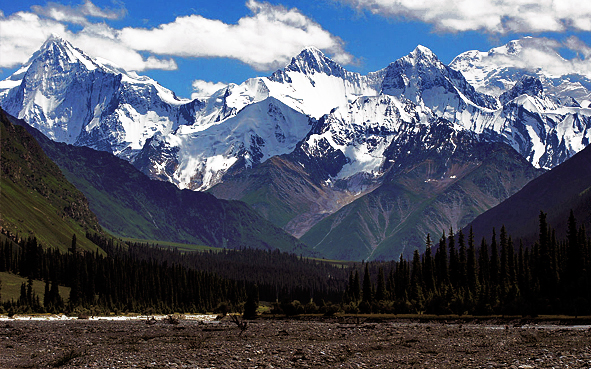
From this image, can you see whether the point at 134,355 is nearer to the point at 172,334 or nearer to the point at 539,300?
the point at 172,334

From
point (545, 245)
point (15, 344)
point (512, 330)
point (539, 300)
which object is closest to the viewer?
point (15, 344)

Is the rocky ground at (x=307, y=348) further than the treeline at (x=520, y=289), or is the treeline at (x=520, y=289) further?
the treeline at (x=520, y=289)

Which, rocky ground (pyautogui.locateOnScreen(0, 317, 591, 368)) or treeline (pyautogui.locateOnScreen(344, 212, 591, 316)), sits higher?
treeline (pyautogui.locateOnScreen(344, 212, 591, 316))

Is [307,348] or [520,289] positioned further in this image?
[520,289]

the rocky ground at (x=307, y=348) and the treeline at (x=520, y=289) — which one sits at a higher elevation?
the treeline at (x=520, y=289)

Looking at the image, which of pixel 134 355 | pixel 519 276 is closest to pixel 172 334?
pixel 134 355

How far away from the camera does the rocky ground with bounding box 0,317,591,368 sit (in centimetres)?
7162

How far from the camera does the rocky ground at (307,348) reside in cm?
7162

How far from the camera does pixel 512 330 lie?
109375mm

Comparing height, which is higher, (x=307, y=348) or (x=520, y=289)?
(x=520, y=289)

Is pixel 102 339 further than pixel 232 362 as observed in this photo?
Yes

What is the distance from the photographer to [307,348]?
85938 millimetres

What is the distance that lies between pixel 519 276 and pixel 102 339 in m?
112

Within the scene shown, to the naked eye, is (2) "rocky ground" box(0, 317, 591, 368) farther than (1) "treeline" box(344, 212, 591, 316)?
No
